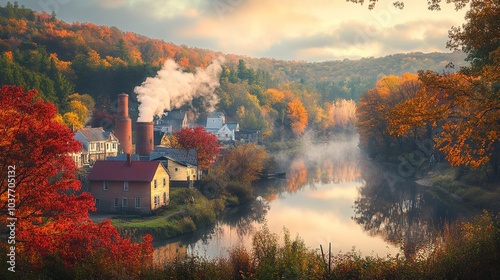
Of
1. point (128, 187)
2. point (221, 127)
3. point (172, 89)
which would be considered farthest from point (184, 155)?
point (221, 127)

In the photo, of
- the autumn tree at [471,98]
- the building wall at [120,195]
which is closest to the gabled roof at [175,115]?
the building wall at [120,195]

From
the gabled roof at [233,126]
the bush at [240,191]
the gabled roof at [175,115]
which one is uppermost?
the gabled roof at [175,115]

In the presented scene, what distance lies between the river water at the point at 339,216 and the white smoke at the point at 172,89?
57.9 ft

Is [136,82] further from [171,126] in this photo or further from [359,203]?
[359,203]

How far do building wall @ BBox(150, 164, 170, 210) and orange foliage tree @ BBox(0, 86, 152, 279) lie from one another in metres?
22.3

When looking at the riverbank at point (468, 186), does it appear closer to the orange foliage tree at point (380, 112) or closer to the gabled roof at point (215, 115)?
the orange foliage tree at point (380, 112)

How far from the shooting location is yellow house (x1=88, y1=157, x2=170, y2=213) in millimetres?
38344

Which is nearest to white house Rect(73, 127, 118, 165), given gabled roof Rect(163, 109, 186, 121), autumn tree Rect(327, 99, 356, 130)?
gabled roof Rect(163, 109, 186, 121)

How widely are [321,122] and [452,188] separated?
310 feet

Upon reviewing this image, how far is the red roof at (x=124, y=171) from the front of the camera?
3894 cm

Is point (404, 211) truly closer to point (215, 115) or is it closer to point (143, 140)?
point (143, 140)

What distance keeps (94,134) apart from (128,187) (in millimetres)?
26473

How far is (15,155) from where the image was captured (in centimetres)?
1508

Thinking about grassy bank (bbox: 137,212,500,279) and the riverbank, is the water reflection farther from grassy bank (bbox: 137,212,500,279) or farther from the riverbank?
grassy bank (bbox: 137,212,500,279)
